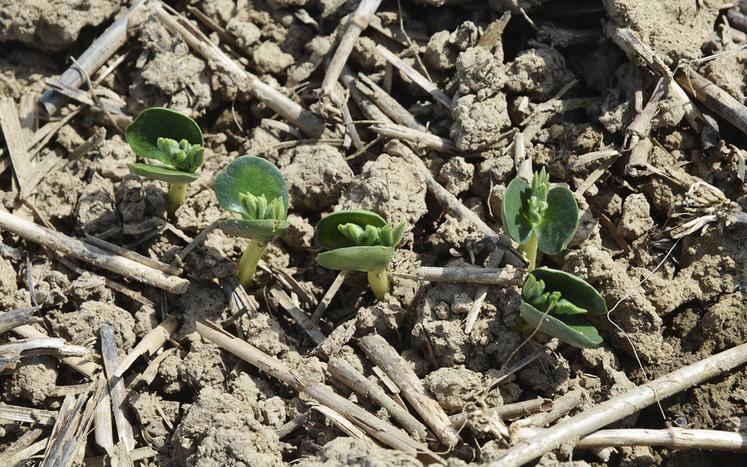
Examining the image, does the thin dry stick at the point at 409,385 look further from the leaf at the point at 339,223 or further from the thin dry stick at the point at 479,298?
the leaf at the point at 339,223

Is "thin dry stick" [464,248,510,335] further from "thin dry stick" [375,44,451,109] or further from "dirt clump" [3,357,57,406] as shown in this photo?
"dirt clump" [3,357,57,406]

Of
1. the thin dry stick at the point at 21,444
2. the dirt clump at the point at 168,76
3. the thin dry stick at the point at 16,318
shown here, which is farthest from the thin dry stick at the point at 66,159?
the thin dry stick at the point at 21,444

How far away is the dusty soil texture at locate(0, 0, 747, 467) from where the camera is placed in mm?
2531

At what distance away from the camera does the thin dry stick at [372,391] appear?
Result: 2420 millimetres

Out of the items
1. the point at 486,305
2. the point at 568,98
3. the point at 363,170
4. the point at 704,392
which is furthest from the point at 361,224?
the point at 704,392

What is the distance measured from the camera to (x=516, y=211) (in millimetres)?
2650

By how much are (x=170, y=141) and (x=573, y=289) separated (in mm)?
1505

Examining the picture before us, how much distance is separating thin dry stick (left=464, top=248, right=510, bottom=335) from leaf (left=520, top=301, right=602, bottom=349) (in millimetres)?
191

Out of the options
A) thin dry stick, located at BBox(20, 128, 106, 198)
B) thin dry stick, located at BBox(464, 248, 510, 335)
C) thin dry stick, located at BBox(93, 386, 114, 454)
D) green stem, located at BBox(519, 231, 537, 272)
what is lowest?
thin dry stick, located at BBox(93, 386, 114, 454)

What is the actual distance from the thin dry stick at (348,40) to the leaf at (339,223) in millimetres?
695

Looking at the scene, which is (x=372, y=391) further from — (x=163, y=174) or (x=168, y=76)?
(x=168, y=76)

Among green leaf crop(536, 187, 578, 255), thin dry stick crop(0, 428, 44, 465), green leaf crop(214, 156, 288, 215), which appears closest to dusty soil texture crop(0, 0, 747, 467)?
thin dry stick crop(0, 428, 44, 465)

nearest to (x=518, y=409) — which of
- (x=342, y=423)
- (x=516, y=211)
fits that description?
(x=342, y=423)

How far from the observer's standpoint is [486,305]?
266cm
